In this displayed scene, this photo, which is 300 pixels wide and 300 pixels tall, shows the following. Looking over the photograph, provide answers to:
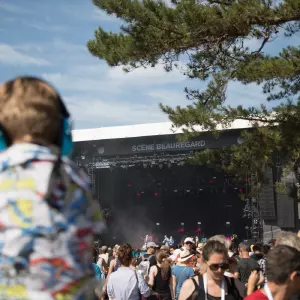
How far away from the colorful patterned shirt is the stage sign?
106 feet

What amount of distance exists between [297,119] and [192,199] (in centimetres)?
2436

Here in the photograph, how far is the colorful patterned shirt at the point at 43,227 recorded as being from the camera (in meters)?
1.62

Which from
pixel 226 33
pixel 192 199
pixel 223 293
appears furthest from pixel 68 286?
pixel 192 199

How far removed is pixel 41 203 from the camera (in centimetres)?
166

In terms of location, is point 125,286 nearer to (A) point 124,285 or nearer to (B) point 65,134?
(A) point 124,285

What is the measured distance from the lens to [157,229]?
40.3 meters

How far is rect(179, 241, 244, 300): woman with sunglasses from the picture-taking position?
4801mm

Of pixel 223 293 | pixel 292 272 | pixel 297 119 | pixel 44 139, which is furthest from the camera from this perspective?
pixel 297 119

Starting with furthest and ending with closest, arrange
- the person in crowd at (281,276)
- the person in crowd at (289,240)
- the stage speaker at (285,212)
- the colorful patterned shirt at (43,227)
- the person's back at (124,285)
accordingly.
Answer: the stage speaker at (285,212) → the person's back at (124,285) → the person in crowd at (289,240) → the person in crowd at (281,276) → the colorful patterned shirt at (43,227)

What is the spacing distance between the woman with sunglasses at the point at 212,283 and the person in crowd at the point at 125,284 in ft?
9.34

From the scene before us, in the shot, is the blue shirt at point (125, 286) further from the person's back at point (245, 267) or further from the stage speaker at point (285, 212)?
the stage speaker at point (285, 212)

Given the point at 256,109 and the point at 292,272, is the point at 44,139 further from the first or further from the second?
the point at 256,109

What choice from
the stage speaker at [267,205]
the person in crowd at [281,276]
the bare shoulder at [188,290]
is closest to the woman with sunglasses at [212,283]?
the bare shoulder at [188,290]

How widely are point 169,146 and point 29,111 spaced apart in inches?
1300
